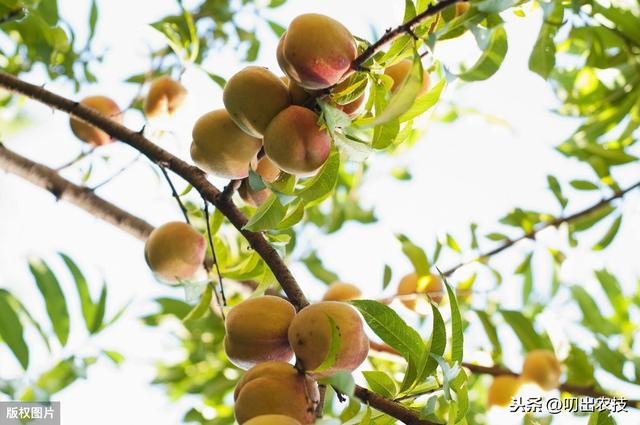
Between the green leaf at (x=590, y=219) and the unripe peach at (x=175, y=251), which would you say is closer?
the unripe peach at (x=175, y=251)

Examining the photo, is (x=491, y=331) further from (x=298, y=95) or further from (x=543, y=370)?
(x=298, y=95)

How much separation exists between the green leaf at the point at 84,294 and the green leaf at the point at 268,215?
736 millimetres

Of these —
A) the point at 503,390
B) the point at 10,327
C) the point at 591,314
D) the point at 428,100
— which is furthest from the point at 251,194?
the point at 591,314

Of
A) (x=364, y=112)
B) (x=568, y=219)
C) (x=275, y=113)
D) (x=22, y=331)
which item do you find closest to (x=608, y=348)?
(x=568, y=219)

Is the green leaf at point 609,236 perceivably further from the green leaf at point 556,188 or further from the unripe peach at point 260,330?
the unripe peach at point 260,330

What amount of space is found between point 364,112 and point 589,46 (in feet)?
2.40

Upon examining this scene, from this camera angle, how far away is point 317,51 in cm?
76

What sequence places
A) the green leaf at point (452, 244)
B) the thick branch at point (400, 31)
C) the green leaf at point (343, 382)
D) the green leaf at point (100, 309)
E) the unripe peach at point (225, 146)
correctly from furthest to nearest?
the green leaf at point (452, 244)
the green leaf at point (100, 309)
the unripe peach at point (225, 146)
the thick branch at point (400, 31)
the green leaf at point (343, 382)

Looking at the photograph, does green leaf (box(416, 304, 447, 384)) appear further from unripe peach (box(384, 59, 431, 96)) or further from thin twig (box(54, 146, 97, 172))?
thin twig (box(54, 146, 97, 172))

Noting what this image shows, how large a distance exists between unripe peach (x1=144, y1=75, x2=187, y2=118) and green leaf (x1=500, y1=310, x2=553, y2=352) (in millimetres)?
853

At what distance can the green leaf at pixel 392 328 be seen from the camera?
2.61 feet

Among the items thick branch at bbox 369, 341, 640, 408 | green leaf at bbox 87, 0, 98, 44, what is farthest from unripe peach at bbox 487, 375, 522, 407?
green leaf at bbox 87, 0, 98, 44

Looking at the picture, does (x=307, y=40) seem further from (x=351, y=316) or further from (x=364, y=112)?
(x=351, y=316)

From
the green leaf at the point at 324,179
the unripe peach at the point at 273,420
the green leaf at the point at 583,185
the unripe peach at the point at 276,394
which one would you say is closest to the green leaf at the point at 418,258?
the green leaf at the point at 583,185
